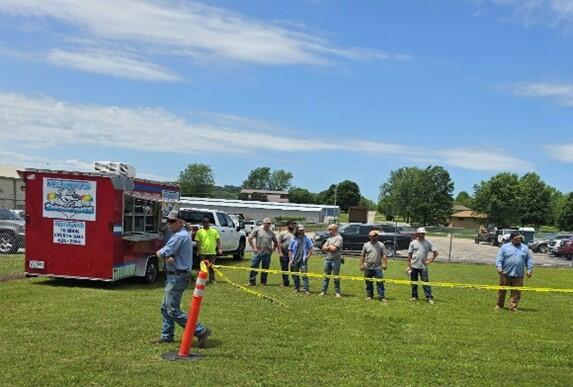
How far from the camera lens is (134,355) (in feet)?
25.2

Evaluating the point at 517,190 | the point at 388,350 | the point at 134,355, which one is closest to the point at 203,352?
the point at 134,355

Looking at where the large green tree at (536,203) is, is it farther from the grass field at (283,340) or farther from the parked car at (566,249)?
the grass field at (283,340)

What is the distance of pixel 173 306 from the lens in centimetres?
823

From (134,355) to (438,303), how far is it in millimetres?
8306

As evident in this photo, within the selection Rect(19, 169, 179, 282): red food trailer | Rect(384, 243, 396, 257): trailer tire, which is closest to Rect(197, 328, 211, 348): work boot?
Rect(19, 169, 179, 282): red food trailer

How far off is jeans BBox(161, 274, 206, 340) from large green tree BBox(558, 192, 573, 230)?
10830 cm

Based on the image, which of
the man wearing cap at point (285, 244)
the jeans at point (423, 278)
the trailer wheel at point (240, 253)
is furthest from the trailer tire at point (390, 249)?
the jeans at point (423, 278)

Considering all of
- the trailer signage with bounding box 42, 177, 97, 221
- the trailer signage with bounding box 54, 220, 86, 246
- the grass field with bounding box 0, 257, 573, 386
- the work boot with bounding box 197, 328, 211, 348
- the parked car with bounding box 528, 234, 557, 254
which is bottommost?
the parked car with bounding box 528, 234, 557, 254

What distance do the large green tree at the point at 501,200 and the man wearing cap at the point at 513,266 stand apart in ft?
294

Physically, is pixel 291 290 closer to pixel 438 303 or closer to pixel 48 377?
pixel 438 303

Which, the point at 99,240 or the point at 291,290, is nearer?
the point at 99,240

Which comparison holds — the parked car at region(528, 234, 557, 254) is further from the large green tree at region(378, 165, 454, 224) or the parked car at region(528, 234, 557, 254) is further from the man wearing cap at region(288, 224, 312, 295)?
the large green tree at region(378, 165, 454, 224)

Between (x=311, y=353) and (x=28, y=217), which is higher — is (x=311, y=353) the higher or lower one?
the lower one

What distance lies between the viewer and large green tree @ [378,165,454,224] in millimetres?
132500
